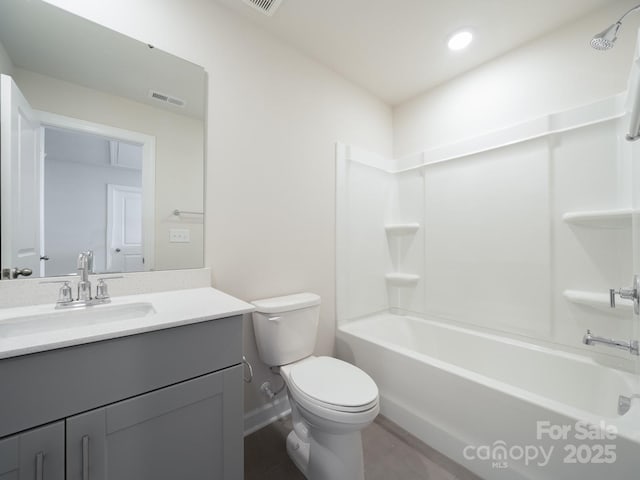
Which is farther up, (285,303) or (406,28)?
(406,28)

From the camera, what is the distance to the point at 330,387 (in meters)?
1.23

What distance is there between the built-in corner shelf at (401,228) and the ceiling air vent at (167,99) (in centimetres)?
179

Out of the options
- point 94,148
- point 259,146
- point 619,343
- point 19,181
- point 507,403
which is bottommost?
point 507,403

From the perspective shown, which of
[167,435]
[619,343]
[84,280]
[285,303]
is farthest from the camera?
[285,303]

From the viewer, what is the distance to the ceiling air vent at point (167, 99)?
1.34 meters

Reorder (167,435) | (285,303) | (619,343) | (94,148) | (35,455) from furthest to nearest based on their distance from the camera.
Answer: (285,303) → (619,343) → (94,148) → (167,435) → (35,455)

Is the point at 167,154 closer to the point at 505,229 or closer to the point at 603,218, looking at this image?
the point at 505,229

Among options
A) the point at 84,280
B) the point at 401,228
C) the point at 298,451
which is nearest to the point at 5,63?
the point at 84,280

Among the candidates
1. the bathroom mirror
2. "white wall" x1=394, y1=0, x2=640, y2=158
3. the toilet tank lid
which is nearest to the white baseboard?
the toilet tank lid

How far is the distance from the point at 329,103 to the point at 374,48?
0.46m

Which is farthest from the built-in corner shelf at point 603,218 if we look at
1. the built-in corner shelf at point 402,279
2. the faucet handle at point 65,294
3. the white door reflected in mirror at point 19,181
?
the white door reflected in mirror at point 19,181

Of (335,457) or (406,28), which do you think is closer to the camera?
(335,457)

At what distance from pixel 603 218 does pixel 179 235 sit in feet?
7.35

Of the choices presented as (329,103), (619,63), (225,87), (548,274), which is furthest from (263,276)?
(619,63)
